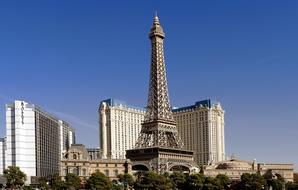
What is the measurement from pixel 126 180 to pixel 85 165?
16670 millimetres

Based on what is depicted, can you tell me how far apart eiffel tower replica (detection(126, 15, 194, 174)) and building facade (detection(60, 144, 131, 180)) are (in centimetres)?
1016

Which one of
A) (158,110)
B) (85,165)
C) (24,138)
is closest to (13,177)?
(24,138)

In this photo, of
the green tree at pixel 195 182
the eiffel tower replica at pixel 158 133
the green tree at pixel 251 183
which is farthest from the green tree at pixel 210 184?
the eiffel tower replica at pixel 158 133

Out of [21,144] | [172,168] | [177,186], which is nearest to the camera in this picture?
[177,186]

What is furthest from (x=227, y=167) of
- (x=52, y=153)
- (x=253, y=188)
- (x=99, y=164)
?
(x=52, y=153)

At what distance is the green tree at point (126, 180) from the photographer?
5969 inches

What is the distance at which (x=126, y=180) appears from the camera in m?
153

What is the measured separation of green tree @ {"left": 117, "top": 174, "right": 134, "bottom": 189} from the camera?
152 m

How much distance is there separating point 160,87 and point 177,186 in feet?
155

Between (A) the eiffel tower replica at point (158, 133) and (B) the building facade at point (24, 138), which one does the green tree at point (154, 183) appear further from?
(B) the building facade at point (24, 138)

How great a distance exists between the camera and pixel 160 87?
18975 cm

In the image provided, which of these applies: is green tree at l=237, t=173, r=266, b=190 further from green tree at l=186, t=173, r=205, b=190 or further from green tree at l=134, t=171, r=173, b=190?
green tree at l=134, t=171, r=173, b=190

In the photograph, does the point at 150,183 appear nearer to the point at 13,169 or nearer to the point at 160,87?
the point at 13,169

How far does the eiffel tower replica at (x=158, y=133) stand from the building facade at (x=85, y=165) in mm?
10160
